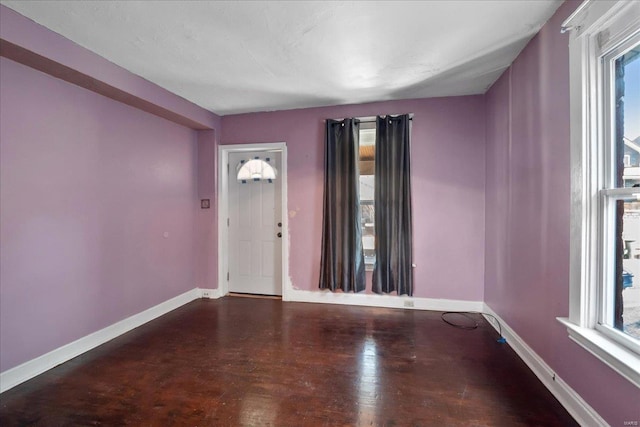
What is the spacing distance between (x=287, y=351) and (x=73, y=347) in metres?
1.84

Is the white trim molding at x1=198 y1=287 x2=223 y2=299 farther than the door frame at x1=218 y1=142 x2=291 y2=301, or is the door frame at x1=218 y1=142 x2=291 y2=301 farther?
the white trim molding at x1=198 y1=287 x2=223 y2=299

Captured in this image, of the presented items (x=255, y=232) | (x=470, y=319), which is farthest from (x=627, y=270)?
(x=255, y=232)

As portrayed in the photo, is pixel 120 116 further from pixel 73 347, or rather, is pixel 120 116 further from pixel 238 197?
pixel 73 347

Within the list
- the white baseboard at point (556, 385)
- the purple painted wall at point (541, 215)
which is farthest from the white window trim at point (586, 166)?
the white baseboard at point (556, 385)

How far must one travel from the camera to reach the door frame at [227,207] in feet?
12.6

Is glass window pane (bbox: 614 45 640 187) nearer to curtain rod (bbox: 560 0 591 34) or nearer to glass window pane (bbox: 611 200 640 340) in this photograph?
glass window pane (bbox: 611 200 640 340)

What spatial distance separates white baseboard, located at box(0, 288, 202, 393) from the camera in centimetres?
204

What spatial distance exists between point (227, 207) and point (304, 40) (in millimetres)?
2630

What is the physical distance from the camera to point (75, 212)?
2.47 metres

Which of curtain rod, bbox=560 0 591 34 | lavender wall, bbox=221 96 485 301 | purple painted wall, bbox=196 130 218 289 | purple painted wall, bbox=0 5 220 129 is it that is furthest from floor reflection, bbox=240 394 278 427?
curtain rod, bbox=560 0 591 34

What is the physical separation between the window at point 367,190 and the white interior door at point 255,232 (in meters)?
1.15

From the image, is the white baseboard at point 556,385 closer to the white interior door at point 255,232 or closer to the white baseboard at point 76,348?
the white interior door at point 255,232

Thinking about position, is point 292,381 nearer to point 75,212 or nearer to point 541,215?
point 541,215

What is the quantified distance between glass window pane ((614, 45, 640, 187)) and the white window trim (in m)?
0.07
